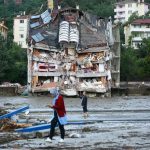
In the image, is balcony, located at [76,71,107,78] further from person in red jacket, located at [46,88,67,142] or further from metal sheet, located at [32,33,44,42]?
person in red jacket, located at [46,88,67,142]

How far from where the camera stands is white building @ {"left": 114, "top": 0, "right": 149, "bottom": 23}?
161 metres

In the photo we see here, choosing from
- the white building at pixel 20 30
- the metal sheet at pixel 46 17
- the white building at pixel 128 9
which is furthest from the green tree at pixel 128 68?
the white building at pixel 128 9

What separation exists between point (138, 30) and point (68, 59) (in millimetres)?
62038

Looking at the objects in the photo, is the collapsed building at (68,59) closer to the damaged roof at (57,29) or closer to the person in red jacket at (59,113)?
the damaged roof at (57,29)

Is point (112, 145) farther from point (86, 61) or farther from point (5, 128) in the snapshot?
point (86, 61)

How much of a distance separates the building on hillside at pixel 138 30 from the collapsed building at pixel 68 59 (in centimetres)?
5650

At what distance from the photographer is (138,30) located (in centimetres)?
13612

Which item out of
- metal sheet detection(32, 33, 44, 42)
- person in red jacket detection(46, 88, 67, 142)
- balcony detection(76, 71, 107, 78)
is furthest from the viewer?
metal sheet detection(32, 33, 44, 42)

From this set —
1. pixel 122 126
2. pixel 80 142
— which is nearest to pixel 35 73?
pixel 122 126

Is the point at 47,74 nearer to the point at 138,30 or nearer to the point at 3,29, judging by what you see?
the point at 3,29

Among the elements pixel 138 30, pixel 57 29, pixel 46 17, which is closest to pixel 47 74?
pixel 57 29

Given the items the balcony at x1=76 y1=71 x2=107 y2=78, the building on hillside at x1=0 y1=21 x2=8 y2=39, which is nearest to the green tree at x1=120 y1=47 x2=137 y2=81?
the balcony at x1=76 y1=71 x2=107 y2=78

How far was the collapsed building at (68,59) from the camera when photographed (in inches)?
2963

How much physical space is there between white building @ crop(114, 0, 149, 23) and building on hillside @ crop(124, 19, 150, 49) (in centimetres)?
2443
